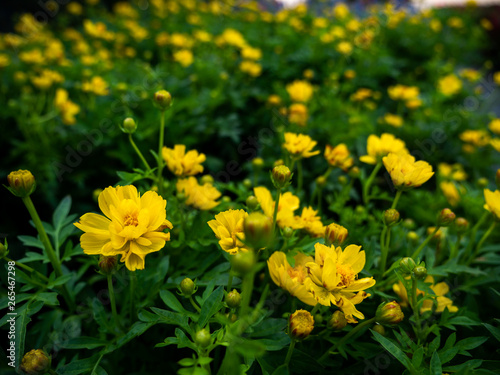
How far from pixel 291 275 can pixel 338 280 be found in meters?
0.12

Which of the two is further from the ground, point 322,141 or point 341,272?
point 341,272

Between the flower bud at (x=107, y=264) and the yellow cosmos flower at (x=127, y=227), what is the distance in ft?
0.12

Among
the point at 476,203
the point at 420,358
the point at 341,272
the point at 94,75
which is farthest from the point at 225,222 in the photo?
the point at 94,75

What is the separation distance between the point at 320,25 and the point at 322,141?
208 cm

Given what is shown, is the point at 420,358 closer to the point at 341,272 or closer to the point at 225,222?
the point at 341,272

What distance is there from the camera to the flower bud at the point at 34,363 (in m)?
0.69

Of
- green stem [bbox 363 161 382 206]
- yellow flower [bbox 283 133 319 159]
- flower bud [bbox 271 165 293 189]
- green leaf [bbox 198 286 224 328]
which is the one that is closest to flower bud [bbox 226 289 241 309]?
green leaf [bbox 198 286 224 328]

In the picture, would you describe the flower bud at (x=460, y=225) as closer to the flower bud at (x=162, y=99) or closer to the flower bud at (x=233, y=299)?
the flower bud at (x=233, y=299)

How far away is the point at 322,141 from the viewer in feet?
6.54

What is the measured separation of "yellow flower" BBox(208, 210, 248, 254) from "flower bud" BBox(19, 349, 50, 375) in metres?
0.41

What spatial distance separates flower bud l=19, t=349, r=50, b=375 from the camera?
2.28ft

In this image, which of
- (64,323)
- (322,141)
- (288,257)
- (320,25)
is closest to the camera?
(288,257)

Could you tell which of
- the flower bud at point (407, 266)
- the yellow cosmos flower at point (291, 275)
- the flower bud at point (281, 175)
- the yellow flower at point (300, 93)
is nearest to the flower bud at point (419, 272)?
the flower bud at point (407, 266)

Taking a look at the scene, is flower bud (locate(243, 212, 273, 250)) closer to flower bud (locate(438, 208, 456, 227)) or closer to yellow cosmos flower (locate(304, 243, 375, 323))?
yellow cosmos flower (locate(304, 243, 375, 323))
